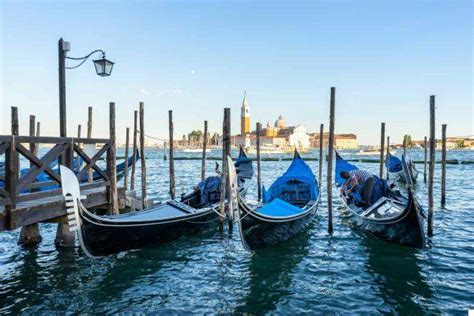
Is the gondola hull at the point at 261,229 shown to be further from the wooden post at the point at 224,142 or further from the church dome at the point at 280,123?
the church dome at the point at 280,123

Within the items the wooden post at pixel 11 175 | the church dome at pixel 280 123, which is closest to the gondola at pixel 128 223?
the wooden post at pixel 11 175

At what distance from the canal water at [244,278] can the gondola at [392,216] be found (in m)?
0.27

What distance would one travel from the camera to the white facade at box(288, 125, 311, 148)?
340 feet

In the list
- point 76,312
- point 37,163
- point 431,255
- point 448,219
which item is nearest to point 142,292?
point 76,312

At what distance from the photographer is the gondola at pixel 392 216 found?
5953 mm

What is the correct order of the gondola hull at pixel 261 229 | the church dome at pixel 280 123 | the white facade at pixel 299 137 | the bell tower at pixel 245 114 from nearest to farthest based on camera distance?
1. the gondola hull at pixel 261 229
2. the white facade at pixel 299 137
3. the bell tower at pixel 245 114
4. the church dome at pixel 280 123

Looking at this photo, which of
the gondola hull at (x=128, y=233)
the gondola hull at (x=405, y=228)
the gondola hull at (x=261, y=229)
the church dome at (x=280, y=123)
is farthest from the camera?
the church dome at (x=280, y=123)

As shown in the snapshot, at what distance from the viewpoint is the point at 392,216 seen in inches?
249

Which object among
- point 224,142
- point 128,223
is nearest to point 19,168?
point 128,223

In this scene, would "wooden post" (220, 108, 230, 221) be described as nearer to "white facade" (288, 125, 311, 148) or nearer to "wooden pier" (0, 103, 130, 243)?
"wooden pier" (0, 103, 130, 243)

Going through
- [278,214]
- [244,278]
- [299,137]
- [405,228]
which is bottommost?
[244,278]

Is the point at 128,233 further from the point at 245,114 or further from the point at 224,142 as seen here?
the point at 245,114

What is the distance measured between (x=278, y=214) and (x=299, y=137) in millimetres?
Result: 100562

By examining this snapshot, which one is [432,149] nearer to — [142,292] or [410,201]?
[410,201]
